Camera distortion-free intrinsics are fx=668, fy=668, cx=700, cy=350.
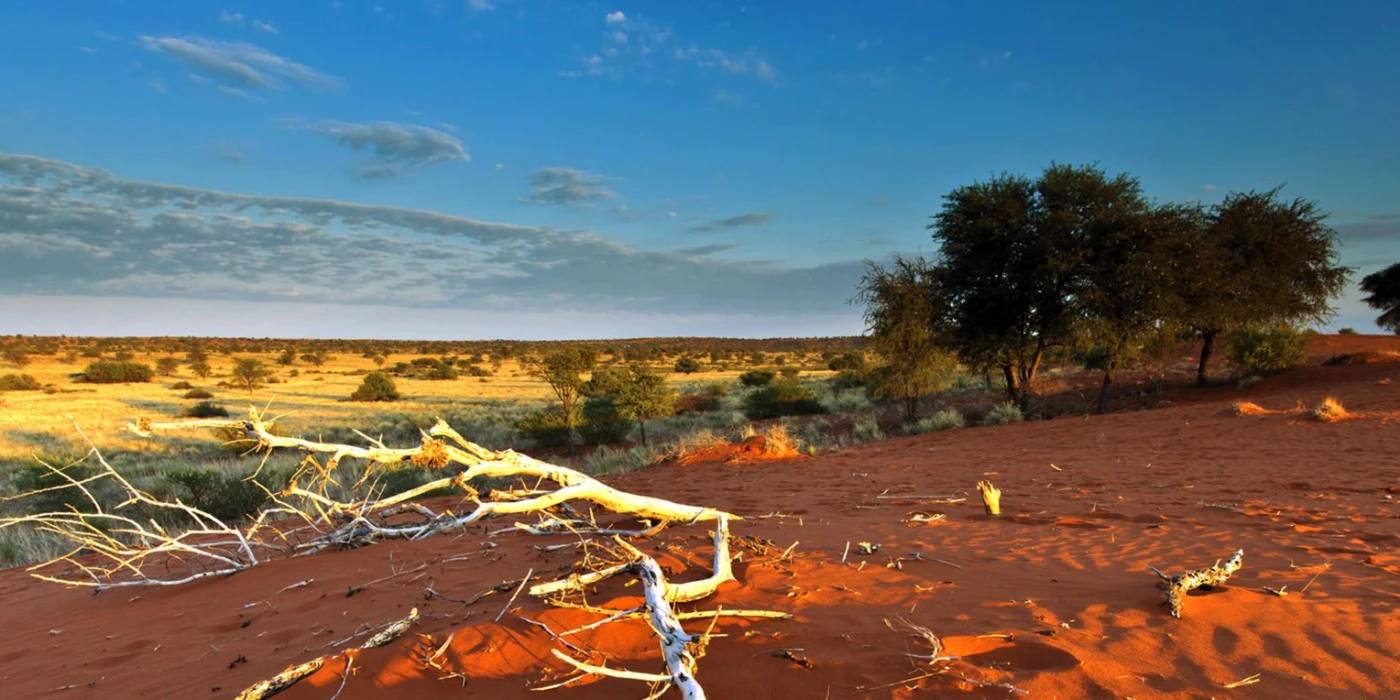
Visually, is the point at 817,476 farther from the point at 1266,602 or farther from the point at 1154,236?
the point at 1154,236

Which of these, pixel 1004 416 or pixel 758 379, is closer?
pixel 1004 416

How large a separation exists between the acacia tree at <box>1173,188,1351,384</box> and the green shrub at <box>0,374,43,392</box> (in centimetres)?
4980

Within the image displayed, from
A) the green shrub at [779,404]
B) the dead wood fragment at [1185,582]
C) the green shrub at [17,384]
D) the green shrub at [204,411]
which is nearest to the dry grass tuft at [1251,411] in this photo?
the green shrub at [779,404]

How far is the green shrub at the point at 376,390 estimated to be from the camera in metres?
31.7

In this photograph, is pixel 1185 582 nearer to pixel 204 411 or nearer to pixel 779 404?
pixel 779 404

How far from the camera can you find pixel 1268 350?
2202cm

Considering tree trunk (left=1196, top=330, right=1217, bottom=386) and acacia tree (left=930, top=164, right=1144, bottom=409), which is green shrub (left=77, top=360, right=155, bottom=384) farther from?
tree trunk (left=1196, top=330, right=1217, bottom=386)

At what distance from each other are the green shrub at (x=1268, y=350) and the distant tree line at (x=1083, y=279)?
58 centimetres

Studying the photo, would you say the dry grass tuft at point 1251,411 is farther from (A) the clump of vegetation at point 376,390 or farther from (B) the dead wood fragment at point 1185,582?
(A) the clump of vegetation at point 376,390

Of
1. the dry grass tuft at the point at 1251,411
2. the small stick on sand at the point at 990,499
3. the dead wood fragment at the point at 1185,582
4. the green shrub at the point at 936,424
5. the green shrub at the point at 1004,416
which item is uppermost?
the dead wood fragment at the point at 1185,582

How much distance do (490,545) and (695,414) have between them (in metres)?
19.8

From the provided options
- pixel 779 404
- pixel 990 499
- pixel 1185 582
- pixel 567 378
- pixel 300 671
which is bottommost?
pixel 779 404

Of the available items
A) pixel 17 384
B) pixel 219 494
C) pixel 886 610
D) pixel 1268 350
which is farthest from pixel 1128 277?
pixel 17 384

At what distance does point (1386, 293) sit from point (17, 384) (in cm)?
7322
